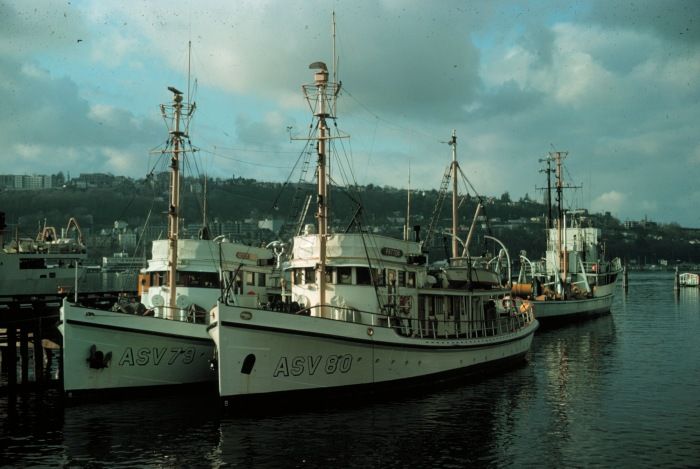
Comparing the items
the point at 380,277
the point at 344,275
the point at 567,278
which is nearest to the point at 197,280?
the point at 344,275

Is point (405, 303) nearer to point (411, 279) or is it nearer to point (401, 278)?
point (401, 278)

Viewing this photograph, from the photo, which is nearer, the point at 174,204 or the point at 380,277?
the point at 380,277

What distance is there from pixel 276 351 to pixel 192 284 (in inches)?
420

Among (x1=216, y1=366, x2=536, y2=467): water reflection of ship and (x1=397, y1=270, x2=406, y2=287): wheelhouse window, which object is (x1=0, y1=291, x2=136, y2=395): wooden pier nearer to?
(x1=216, y1=366, x2=536, y2=467): water reflection of ship

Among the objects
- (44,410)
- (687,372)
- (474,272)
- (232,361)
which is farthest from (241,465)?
(687,372)

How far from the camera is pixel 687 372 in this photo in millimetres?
35938

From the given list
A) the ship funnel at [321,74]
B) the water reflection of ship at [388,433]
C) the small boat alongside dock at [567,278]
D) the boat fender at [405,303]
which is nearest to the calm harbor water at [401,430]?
the water reflection of ship at [388,433]

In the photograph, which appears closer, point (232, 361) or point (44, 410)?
point (232, 361)

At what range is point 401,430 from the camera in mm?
22891

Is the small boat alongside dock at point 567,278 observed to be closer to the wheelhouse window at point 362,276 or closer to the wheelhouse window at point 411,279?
the wheelhouse window at point 411,279

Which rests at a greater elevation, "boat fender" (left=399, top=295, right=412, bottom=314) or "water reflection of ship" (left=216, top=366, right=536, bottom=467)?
"boat fender" (left=399, top=295, right=412, bottom=314)

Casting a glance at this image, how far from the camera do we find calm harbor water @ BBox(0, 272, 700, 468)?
1991 centimetres

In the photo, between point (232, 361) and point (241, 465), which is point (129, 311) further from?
point (241, 465)

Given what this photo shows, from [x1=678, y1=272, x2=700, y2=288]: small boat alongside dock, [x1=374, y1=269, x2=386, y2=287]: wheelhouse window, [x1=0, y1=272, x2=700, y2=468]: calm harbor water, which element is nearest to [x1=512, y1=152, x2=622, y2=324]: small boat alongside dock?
[x1=0, y1=272, x2=700, y2=468]: calm harbor water
